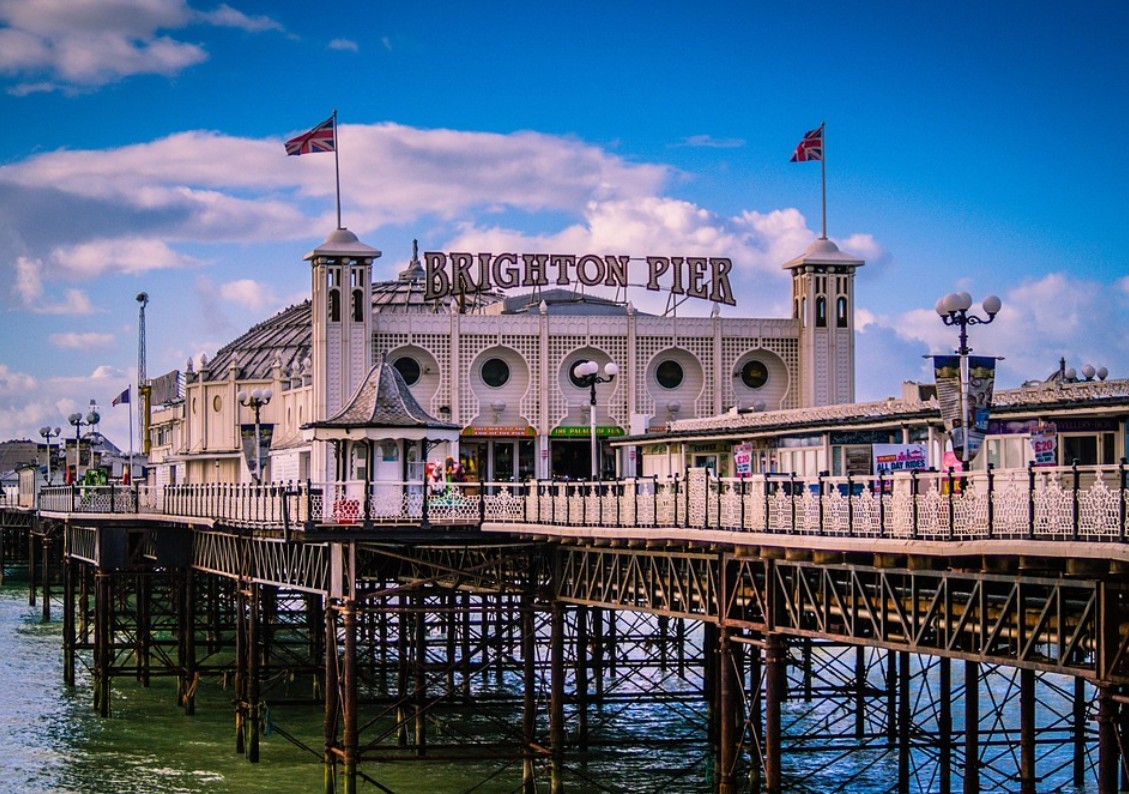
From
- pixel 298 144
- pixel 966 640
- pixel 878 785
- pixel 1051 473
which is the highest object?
pixel 298 144

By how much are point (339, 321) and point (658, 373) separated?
14548mm

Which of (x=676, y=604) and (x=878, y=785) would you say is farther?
(x=878, y=785)

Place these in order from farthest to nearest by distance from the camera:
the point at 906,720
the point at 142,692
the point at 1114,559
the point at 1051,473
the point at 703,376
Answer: the point at 703,376, the point at 142,692, the point at 906,720, the point at 1051,473, the point at 1114,559

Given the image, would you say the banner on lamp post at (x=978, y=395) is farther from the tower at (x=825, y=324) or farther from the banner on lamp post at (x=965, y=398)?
the tower at (x=825, y=324)

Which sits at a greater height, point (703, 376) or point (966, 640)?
point (703, 376)

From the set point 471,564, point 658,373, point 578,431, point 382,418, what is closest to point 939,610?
point 471,564

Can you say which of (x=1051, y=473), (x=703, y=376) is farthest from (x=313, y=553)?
(x=703, y=376)

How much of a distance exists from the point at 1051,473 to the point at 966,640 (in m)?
4.12

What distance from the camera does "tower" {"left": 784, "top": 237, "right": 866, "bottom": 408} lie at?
8531 centimetres

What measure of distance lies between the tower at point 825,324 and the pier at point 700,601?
61.4ft

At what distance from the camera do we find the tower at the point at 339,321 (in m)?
81.3

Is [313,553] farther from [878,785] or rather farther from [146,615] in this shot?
[146,615]

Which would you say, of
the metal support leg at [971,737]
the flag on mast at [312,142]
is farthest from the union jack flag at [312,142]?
the metal support leg at [971,737]

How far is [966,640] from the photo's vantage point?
94.3 ft
